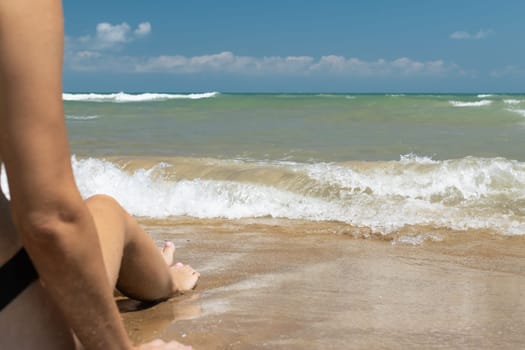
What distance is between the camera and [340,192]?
5.48m

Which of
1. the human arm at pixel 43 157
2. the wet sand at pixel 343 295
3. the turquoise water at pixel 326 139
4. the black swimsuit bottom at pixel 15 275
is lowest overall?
the turquoise water at pixel 326 139

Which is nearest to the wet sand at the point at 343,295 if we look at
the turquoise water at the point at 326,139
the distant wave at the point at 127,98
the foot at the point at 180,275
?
the foot at the point at 180,275

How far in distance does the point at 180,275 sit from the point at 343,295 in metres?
0.67

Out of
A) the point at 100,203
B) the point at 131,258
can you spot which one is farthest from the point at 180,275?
the point at 100,203

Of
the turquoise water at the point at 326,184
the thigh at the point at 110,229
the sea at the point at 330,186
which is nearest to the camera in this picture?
the thigh at the point at 110,229

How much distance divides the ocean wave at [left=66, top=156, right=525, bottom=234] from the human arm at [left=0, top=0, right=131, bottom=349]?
316cm

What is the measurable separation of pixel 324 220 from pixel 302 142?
635 centimetres

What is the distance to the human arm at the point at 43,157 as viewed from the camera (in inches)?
35.4

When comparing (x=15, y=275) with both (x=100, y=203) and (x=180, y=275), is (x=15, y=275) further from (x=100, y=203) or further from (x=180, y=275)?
(x=180, y=275)

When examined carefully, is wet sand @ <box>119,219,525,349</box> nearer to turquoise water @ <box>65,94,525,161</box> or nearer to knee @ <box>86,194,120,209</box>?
knee @ <box>86,194,120,209</box>

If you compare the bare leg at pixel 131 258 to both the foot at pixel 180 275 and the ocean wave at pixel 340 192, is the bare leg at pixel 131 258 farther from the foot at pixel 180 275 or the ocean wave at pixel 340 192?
the ocean wave at pixel 340 192

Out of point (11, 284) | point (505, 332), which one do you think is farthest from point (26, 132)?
point (505, 332)

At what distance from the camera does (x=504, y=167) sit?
5848 millimetres

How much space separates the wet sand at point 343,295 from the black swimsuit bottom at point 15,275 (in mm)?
1034
